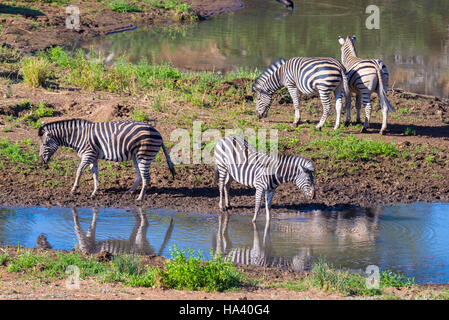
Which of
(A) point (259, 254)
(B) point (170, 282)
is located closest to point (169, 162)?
(A) point (259, 254)

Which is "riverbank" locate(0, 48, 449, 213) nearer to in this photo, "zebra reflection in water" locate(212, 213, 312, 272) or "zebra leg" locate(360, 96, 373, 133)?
"zebra leg" locate(360, 96, 373, 133)

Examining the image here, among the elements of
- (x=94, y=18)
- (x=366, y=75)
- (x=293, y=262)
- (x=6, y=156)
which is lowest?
(x=293, y=262)

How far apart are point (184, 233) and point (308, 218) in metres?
2.15

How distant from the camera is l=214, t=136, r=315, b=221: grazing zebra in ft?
36.5

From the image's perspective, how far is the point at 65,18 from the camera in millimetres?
27547

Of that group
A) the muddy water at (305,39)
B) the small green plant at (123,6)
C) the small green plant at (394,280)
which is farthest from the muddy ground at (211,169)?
the small green plant at (123,6)

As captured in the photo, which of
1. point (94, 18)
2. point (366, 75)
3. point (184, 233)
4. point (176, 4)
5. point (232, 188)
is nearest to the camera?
point (184, 233)

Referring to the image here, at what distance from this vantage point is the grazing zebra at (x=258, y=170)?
1112 centimetres

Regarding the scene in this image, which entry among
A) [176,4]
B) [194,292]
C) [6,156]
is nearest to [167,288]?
[194,292]

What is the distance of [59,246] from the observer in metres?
10.4

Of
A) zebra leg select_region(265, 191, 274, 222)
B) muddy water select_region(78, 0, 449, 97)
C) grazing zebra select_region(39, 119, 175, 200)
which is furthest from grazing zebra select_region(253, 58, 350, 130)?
muddy water select_region(78, 0, 449, 97)

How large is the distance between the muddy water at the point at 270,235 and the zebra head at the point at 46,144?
1182 mm

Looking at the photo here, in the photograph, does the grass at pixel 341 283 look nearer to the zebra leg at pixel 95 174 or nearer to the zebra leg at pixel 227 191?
the zebra leg at pixel 227 191

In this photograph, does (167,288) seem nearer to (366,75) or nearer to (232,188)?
(232,188)
